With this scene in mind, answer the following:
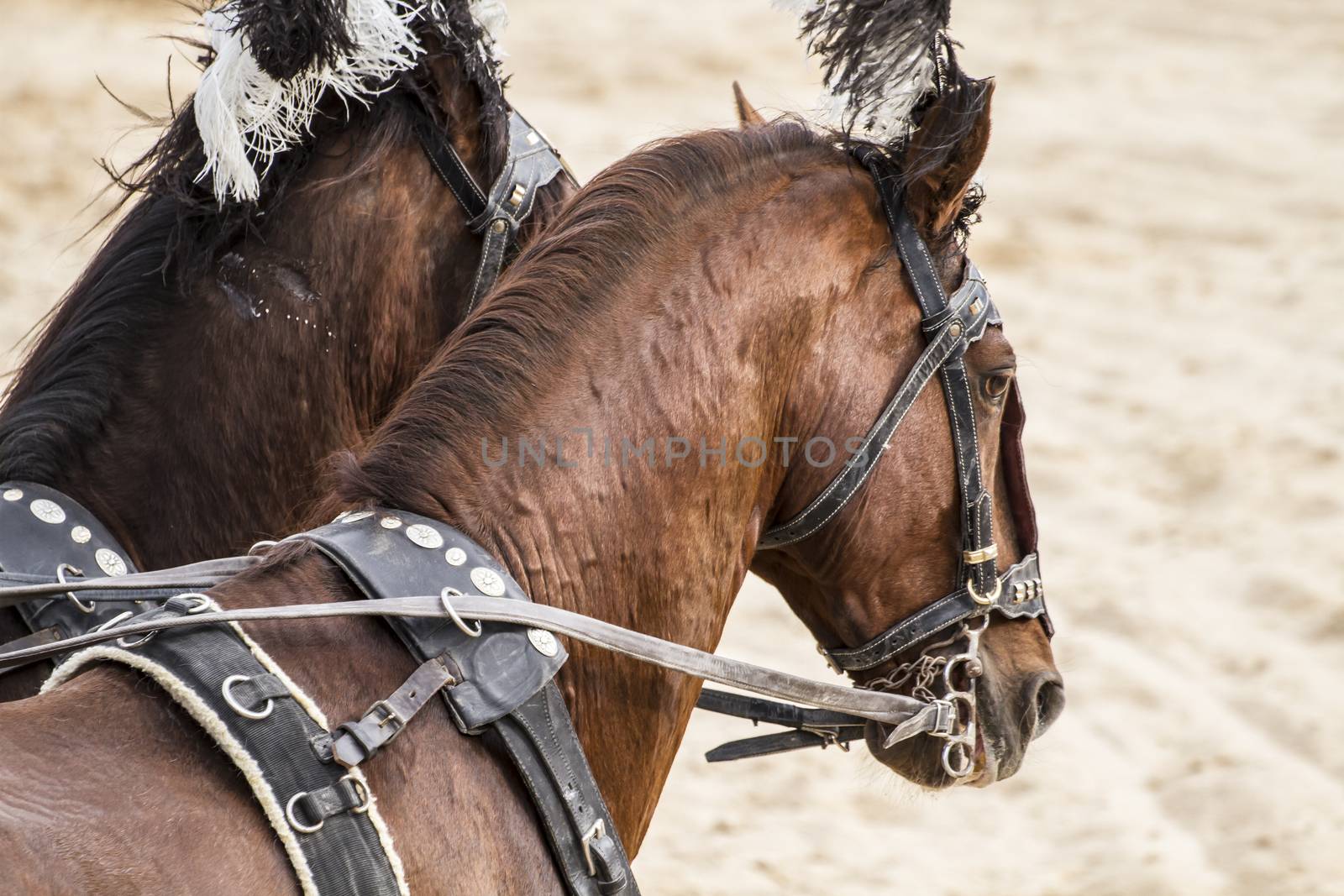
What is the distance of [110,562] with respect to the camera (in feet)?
7.25

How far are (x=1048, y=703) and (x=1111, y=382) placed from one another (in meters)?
5.55

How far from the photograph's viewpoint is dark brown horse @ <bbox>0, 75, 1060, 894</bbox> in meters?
1.67

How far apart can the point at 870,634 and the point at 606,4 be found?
1112 cm

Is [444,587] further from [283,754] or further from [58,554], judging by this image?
[58,554]

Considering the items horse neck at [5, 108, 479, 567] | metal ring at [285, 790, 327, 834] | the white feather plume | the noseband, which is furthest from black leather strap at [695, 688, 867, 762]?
the white feather plume

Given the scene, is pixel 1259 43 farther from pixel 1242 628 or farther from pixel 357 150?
pixel 357 150

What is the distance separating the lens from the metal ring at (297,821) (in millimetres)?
1543

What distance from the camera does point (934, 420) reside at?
2107 mm

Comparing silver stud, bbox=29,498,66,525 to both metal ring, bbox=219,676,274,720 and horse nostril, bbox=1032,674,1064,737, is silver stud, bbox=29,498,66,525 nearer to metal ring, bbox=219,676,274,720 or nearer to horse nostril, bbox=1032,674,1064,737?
metal ring, bbox=219,676,274,720

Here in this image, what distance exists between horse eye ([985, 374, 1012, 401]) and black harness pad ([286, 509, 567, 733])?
846mm

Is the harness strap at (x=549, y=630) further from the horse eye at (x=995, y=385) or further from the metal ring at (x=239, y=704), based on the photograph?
the horse eye at (x=995, y=385)

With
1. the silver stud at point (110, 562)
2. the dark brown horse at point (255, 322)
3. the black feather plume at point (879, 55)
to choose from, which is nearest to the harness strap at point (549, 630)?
the silver stud at point (110, 562)

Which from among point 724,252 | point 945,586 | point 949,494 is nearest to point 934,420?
point 949,494

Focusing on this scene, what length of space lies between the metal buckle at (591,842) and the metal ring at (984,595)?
770mm
